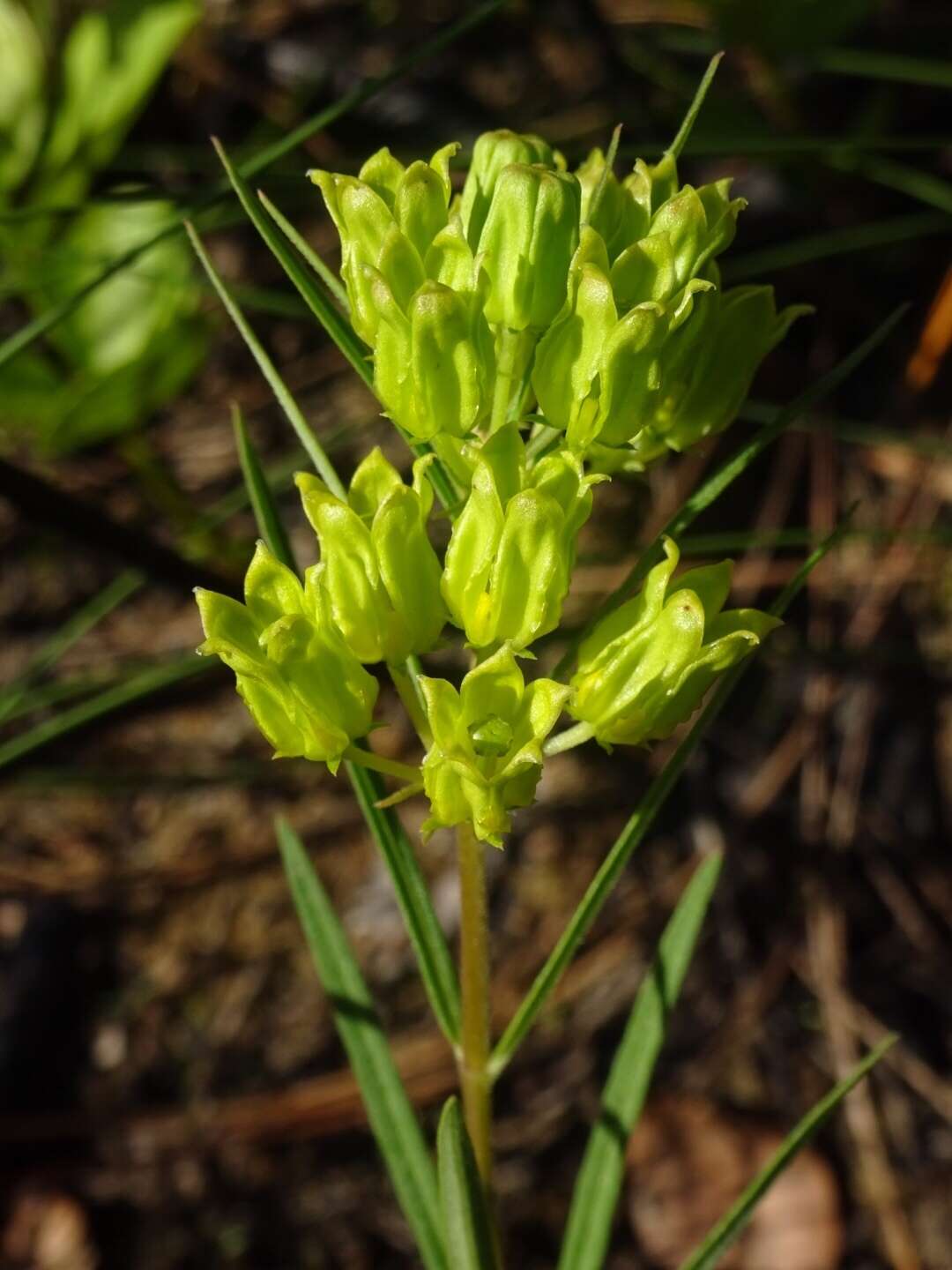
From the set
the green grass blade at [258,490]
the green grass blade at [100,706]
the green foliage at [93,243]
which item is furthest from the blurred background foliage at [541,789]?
the green grass blade at [258,490]

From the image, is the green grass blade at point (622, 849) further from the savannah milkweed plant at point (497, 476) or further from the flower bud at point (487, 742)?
the flower bud at point (487, 742)

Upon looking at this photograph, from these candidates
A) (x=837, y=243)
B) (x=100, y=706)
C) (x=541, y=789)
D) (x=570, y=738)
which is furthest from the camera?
(x=541, y=789)

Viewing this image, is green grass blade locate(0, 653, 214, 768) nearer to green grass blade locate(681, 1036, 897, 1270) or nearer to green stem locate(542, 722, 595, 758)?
green stem locate(542, 722, 595, 758)

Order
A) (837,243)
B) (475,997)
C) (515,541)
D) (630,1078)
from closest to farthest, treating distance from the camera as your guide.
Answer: (515,541) < (475,997) < (630,1078) < (837,243)

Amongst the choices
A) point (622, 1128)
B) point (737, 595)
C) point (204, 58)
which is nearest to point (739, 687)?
point (737, 595)

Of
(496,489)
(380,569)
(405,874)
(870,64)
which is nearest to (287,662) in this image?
(380,569)

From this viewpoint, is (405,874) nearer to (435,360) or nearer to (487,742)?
(487,742)
